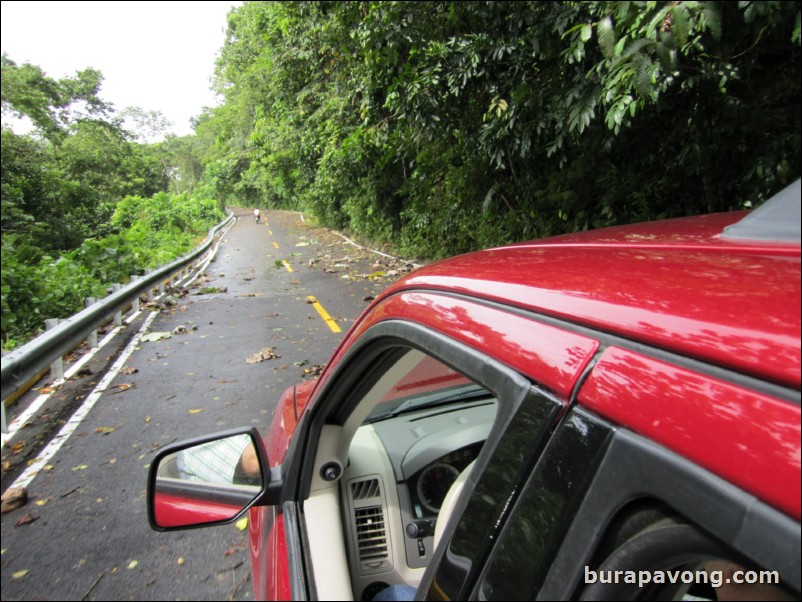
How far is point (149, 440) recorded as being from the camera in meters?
4.93

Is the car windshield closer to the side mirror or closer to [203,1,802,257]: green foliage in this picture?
the side mirror

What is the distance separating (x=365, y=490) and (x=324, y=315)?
8248 mm

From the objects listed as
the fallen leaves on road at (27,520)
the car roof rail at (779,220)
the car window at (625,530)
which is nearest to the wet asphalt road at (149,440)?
the fallen leaves on road at (27,520)

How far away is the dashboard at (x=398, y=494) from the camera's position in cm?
188

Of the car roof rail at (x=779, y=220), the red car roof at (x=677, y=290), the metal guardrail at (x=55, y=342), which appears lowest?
the metal guardrail at (x=55, y=342)

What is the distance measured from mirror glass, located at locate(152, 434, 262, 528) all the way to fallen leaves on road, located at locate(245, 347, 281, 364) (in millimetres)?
5540

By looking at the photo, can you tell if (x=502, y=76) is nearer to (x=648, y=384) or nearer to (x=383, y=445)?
(x=383, y=445)

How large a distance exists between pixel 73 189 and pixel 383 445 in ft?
45.0

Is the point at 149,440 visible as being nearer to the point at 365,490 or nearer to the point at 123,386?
the point at 123,386

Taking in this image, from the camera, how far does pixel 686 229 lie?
4.36ft

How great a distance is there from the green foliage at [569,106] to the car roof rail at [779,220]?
2.60 m

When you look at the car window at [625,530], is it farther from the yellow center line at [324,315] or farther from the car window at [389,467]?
the yellow center line at [324,315]

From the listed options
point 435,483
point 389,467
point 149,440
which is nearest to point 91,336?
point 149,440

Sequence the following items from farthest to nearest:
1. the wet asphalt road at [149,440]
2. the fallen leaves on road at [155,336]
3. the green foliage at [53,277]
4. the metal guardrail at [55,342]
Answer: the fallen leaves on road at [155,336] → the green foliage at [53,277] → the metal guardrail at [55,342] → the wet asphalt road at [149,440]
